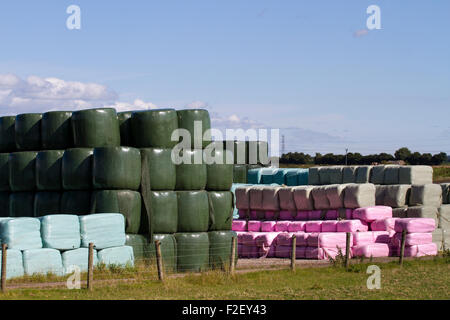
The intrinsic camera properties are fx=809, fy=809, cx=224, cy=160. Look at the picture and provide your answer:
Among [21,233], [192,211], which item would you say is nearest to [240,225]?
[192,211]

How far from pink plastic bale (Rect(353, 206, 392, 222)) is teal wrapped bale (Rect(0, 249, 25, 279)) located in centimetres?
1217

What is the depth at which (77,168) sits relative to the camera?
2217 cm

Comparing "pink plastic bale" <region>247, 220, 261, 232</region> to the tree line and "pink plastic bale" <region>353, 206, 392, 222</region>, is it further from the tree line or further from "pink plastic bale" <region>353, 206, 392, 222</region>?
the tree line

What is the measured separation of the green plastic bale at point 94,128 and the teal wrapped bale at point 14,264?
4.43m

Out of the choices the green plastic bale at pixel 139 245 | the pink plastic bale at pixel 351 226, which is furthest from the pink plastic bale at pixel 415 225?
the green plastic bale at pixel 139 245

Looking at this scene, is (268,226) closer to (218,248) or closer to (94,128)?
(218,248)

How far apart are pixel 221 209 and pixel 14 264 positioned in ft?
21.9

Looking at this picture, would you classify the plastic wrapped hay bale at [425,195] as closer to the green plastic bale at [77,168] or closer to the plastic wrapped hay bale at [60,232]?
the green plastic bale at [77,168]

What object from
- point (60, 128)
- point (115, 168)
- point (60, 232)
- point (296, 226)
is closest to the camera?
point (60, 232)

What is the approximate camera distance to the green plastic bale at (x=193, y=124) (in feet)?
75.6

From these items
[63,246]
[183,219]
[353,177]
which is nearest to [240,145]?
[353,177]

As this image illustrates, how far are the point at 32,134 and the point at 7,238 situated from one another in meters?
5.16

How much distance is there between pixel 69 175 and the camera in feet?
73.1
